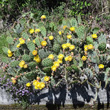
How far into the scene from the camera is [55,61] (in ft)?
8.45

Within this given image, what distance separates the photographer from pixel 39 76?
2709 millimetres

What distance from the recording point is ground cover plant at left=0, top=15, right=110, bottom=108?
2471 mm

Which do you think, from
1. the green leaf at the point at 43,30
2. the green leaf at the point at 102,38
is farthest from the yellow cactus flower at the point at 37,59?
the green leaf at the point at 102,38

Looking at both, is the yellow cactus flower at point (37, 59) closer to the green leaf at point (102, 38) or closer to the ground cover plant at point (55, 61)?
the ground cover plant at point (55, 61)

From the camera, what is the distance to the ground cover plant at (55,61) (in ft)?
8.11

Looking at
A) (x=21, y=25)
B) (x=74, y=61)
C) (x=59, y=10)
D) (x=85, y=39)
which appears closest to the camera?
(x=74, y=61)

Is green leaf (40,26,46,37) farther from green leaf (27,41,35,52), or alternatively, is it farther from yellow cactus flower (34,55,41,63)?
yellow cactus flower (34,55,41,63)

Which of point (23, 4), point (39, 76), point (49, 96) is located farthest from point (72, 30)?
point (23, 4)

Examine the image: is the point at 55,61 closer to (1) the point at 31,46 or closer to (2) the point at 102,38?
(1) the point at 31,46

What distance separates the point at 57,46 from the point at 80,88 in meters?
0.81

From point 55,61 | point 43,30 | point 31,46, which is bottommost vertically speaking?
→ point 55,61

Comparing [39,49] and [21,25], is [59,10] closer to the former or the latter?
[21,25]

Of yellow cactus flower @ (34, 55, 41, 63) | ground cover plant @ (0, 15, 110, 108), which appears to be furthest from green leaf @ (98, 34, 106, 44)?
yellow cactus flower @ (34, 55, 41, 63)

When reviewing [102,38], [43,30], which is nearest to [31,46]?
[43,30]
